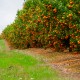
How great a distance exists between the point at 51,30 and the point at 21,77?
11.7 meters

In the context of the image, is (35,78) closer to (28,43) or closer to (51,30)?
(51,30)

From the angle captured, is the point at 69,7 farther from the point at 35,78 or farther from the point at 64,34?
the point at 35,78

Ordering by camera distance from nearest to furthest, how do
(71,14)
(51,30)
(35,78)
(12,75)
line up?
(35,78), (12,75), (71,14), (51,30)

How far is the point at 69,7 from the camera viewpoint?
902 inches

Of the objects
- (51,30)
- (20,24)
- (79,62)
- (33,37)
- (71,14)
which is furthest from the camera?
(20,24)

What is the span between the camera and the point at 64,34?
85.1 ft

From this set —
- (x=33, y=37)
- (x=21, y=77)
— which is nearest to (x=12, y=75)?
(x=21, y=77)

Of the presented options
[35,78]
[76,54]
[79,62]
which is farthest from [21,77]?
[76,54]

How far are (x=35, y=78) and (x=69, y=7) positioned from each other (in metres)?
8.75

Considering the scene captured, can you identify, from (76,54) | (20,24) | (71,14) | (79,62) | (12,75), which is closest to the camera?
(12,75)

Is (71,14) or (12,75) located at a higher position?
(71,14)

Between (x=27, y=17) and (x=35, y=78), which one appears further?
(x=27, y=17)

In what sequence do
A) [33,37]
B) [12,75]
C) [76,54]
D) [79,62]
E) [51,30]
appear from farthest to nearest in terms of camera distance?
1. [33,37]
2. [51,30]
3. [76,54]
4. [79,62]
5. [12,75]

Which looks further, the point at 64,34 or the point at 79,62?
the point at 64,34
